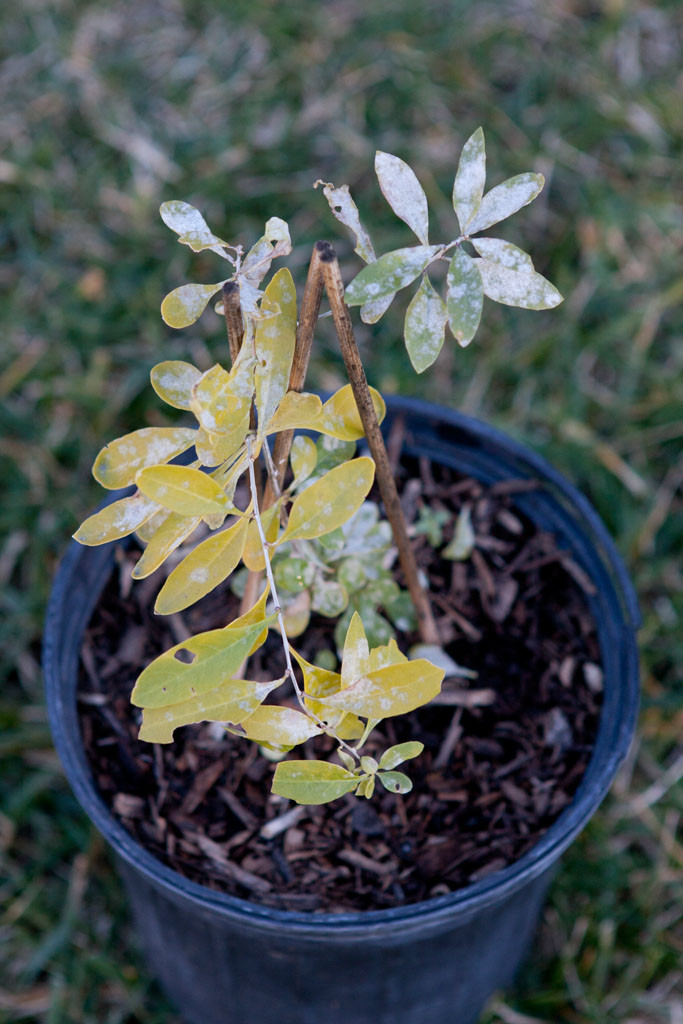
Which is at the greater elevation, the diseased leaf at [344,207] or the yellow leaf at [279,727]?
the diseased leaf at [344,207]

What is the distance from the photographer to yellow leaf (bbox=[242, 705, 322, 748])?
0.82m

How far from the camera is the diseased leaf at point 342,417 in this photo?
860mm

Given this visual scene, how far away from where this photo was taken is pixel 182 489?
74 centimetres

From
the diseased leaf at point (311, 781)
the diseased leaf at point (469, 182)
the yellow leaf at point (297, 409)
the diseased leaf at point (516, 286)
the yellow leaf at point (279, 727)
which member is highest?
the diseased leaf at point (469, 182)

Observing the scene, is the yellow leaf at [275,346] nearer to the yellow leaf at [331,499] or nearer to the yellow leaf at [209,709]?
the yellow leaf at [331,499]

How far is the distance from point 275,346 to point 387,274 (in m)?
0.11

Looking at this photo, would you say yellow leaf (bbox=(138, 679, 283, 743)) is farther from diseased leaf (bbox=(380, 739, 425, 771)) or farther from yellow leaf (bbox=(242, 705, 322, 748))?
diseased leaf (bbox=(380, 739, 425, 771))

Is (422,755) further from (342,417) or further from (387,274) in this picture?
(387,274)

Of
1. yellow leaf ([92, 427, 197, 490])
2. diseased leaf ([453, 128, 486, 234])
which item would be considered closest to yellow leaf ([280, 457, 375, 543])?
yellow leaf ([92, 427, 197, 490])

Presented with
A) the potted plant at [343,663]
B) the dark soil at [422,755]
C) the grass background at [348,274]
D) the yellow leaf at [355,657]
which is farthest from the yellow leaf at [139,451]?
the grass background at [348,274]

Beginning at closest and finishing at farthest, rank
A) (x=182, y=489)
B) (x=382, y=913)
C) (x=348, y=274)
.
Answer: (x=182, y=489) < (x=382, y=913) < (x=348, y=274)

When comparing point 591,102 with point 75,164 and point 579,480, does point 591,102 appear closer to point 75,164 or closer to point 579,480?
point 579,480

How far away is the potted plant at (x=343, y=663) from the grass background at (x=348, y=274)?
23 centimetres

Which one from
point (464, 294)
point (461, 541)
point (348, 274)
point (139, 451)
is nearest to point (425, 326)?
point (464, 294)
